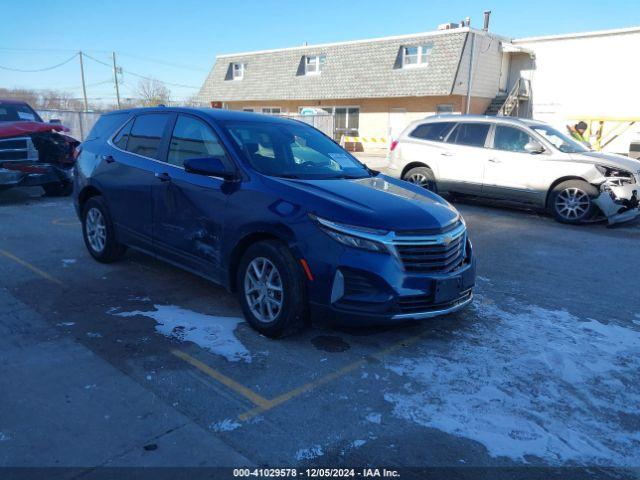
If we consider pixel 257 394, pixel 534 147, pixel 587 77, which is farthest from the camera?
pixel 587 77

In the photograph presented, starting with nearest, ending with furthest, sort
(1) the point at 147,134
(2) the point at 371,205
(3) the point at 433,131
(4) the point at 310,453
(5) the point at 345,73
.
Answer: (4) the point at 310,453 < (2) the point at 371,205 < (1) the point at 147,134 < (3) the point at 433,131 < (5) the point at 345,73

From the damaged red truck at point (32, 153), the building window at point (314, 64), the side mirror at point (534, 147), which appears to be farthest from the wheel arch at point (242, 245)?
the building window at point (314, 64)

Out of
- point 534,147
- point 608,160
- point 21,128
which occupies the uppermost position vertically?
point 21,128

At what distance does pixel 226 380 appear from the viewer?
11.5ft

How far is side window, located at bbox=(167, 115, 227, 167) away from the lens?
4.64m

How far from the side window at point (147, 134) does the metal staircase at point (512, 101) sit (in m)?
22.7

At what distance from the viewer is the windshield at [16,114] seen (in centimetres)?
1117

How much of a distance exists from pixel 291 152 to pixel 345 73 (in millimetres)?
24340

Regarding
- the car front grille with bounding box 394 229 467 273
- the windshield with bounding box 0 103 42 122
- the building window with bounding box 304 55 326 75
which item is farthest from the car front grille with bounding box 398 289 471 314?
the building window with bounding box 304 55 326 75

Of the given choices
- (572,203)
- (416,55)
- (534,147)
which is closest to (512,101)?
(416,55)

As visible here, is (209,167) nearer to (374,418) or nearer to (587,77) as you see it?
(374,418)

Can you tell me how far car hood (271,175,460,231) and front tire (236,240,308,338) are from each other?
17.6 inches

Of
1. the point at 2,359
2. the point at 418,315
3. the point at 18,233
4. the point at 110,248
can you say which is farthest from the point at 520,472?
the point at 18,233

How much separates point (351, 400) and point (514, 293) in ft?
9.55
